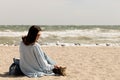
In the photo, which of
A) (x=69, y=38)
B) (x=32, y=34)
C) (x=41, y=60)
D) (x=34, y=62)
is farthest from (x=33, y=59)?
(x=69, y=38)

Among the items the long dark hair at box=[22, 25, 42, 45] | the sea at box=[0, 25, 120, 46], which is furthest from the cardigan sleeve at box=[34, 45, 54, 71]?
the sea at box=[0, 25, 120, 46]

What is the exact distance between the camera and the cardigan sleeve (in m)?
7.82

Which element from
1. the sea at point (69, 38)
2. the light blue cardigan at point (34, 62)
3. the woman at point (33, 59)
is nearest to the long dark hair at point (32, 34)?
the woman at point (33, 59)

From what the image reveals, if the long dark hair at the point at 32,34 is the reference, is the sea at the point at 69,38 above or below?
below

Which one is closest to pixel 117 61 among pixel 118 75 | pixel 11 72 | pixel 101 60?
pixel 101 60

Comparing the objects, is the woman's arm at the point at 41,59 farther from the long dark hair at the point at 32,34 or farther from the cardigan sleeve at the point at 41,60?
the long dark hair at the point at 32,34

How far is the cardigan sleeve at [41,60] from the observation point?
7816mm

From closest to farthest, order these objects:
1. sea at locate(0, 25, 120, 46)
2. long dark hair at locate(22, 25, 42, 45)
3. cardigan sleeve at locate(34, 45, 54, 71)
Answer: long dark hair at locate(22, 25, 42, 45)
cardigan sleeve at locate(34, 45, 54, 71)
sea at locate(0, 25, 120, 46)

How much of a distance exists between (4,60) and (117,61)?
11.6 feet

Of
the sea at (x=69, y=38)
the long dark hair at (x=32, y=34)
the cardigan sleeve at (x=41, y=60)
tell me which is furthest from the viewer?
the sea at (x=69, y=38)

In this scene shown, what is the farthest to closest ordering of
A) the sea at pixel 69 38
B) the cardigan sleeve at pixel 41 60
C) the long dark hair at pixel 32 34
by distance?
the sea at pixel 69 38 < the cardigan sleeve at pixel 41 60 < the long dark hair at pixel 32 34

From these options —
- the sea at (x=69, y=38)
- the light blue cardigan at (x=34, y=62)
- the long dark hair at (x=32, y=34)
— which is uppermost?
the long dark hair at (x=32, y=34)

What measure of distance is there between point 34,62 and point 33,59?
7cm

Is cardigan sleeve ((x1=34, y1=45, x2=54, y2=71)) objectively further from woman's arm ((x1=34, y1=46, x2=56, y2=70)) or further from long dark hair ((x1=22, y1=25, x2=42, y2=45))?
long dark hair ((x1=22, y1=25, x2=42, y2=45))
